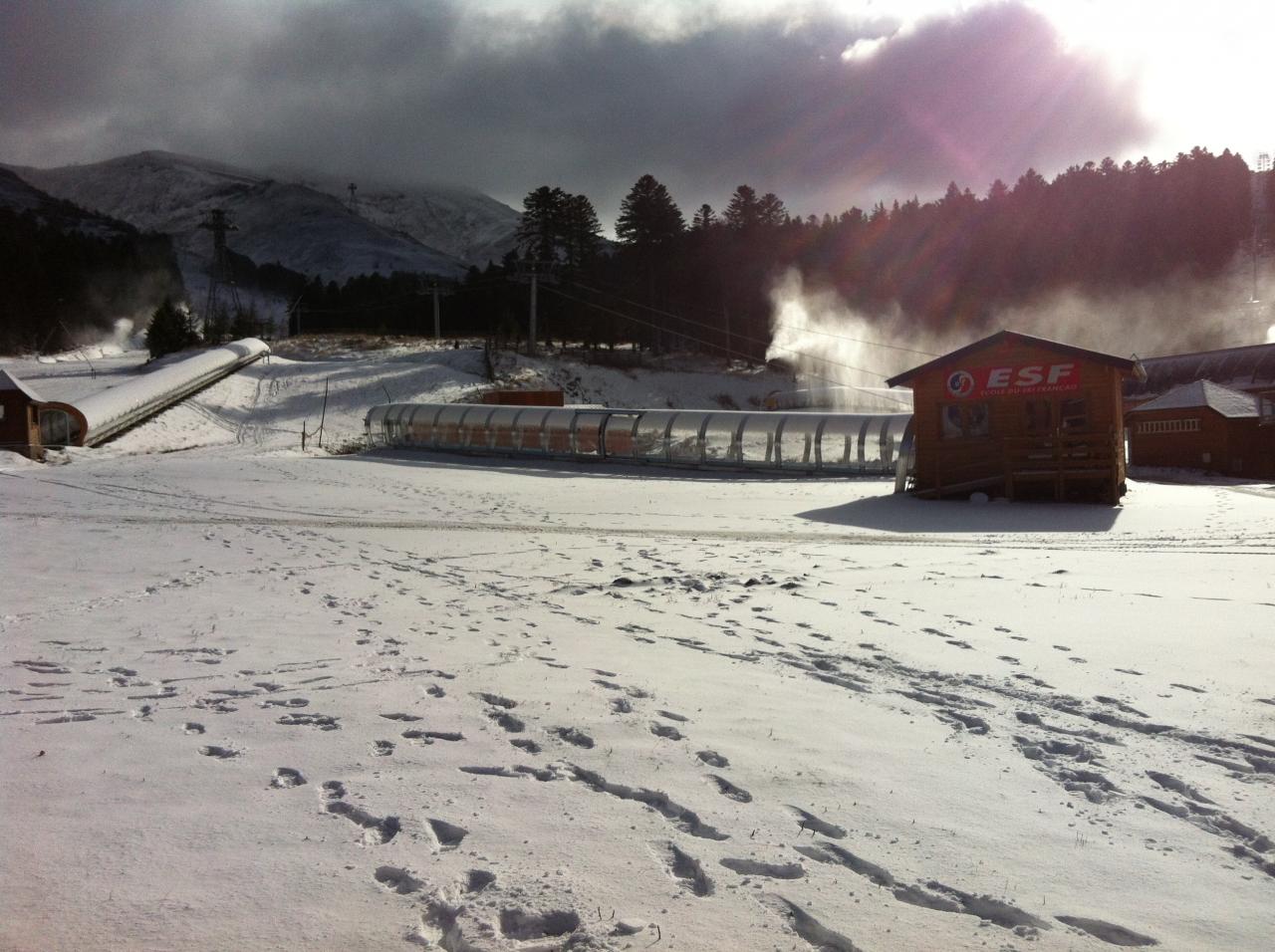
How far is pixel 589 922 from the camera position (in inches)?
128

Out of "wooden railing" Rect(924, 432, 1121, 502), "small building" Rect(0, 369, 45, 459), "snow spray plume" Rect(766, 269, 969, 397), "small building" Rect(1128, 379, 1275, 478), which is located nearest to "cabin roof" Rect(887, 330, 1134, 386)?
"wooden railing" Rect(924, 432, 1121, 502)

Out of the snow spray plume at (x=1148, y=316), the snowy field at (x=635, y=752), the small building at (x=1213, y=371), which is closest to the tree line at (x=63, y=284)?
the snowy field at (x=635, y=752)

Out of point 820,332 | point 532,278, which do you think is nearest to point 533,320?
point 532,278

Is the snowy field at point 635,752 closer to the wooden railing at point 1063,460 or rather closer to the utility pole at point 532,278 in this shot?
the wooden railing at point 1063,460

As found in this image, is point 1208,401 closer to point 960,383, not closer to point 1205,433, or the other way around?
point 1205,433

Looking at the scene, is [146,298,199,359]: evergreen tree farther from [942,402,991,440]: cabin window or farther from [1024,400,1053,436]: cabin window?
[1024,400,1053,436]: cabin window

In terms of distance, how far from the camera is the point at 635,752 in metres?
4.91

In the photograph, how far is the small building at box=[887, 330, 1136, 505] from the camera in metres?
23.1

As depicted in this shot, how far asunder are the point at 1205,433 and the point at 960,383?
77.0 ft

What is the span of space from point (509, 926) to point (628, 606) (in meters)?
6.02

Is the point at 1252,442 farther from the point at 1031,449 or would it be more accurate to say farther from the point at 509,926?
the point at 509,926

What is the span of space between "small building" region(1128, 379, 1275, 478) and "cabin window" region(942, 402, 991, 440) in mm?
22919

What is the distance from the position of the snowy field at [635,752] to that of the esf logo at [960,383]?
12840 mm

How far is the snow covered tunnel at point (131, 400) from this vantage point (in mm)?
39719
